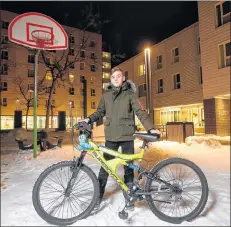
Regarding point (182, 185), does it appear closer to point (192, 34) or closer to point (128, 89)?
point (128, 89)

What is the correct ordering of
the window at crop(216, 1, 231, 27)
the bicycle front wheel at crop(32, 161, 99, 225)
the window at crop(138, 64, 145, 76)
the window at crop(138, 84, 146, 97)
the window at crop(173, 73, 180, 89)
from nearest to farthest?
the bicycle front wheel at crop(32, 161, 99, 225), the window at crop(216, 1, 231, 27), the window at crop(173, 73, 180, 89), the window at crop(138, 84, 146, 97), the window at crop(138, 64, 145, 76)

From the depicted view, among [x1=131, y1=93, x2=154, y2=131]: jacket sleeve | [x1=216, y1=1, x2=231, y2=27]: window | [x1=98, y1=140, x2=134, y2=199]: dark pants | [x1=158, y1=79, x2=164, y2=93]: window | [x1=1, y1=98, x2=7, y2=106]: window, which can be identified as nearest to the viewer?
[x1=131, y1=93, x2=154, y2=131]: jacket sleeve

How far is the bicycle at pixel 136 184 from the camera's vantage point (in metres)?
2.56

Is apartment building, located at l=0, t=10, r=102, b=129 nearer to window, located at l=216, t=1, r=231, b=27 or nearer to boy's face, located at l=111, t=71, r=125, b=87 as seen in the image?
window, located at l=216, t=1, r=231, b=27

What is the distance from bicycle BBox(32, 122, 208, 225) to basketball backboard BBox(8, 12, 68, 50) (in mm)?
5852

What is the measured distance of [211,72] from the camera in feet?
38.4

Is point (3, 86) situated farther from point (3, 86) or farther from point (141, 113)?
point (141, 113)

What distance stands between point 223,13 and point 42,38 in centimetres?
1027

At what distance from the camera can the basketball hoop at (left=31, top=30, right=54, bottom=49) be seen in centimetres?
748

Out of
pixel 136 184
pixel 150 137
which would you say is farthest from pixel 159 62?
pixel 136 184

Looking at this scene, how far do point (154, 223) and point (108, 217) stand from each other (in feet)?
1.84

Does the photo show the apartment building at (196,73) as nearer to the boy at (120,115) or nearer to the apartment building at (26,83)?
the boy at (120,115)

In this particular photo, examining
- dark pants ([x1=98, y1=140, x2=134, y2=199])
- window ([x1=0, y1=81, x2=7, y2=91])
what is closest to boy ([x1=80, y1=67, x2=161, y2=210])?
dark pants ([x1=98, y1=140, x2=134, y2=199])

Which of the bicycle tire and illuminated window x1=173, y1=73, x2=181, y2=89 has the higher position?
illuminated window x1=173, y1=73, x2=181, y2=89
